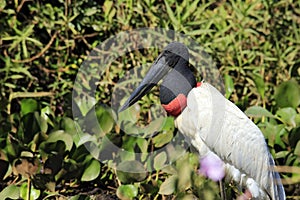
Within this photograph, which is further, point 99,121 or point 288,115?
point 288,115

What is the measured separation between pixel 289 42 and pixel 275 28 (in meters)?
0.15

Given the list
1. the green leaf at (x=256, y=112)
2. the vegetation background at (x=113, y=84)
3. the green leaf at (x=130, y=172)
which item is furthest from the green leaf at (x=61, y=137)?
the green leaf at (x=256, y=112)

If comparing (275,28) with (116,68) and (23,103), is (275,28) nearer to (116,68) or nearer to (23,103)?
(116,68)

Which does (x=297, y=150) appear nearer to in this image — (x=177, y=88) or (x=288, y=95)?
(x=288, y=95)

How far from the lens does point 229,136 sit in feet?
11.0

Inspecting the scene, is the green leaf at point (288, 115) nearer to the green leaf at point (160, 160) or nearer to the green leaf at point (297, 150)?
the green leaf at point (297, 150)

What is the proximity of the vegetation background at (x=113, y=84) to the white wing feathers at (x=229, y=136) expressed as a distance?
148 mm

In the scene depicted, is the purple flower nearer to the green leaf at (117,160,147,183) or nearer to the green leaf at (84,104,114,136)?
the green leaf at (117,160,147,183)

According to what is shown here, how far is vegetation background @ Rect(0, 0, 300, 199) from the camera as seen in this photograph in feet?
11.1

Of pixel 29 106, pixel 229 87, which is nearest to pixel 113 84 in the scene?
pixel 229 87

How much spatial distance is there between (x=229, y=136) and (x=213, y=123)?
11 centimetres

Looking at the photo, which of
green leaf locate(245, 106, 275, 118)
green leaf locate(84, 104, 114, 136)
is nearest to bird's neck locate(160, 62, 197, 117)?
green leaf locate(84, 104, 114, 136)

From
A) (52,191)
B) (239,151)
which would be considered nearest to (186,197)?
(239,151)

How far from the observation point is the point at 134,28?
4.61m
